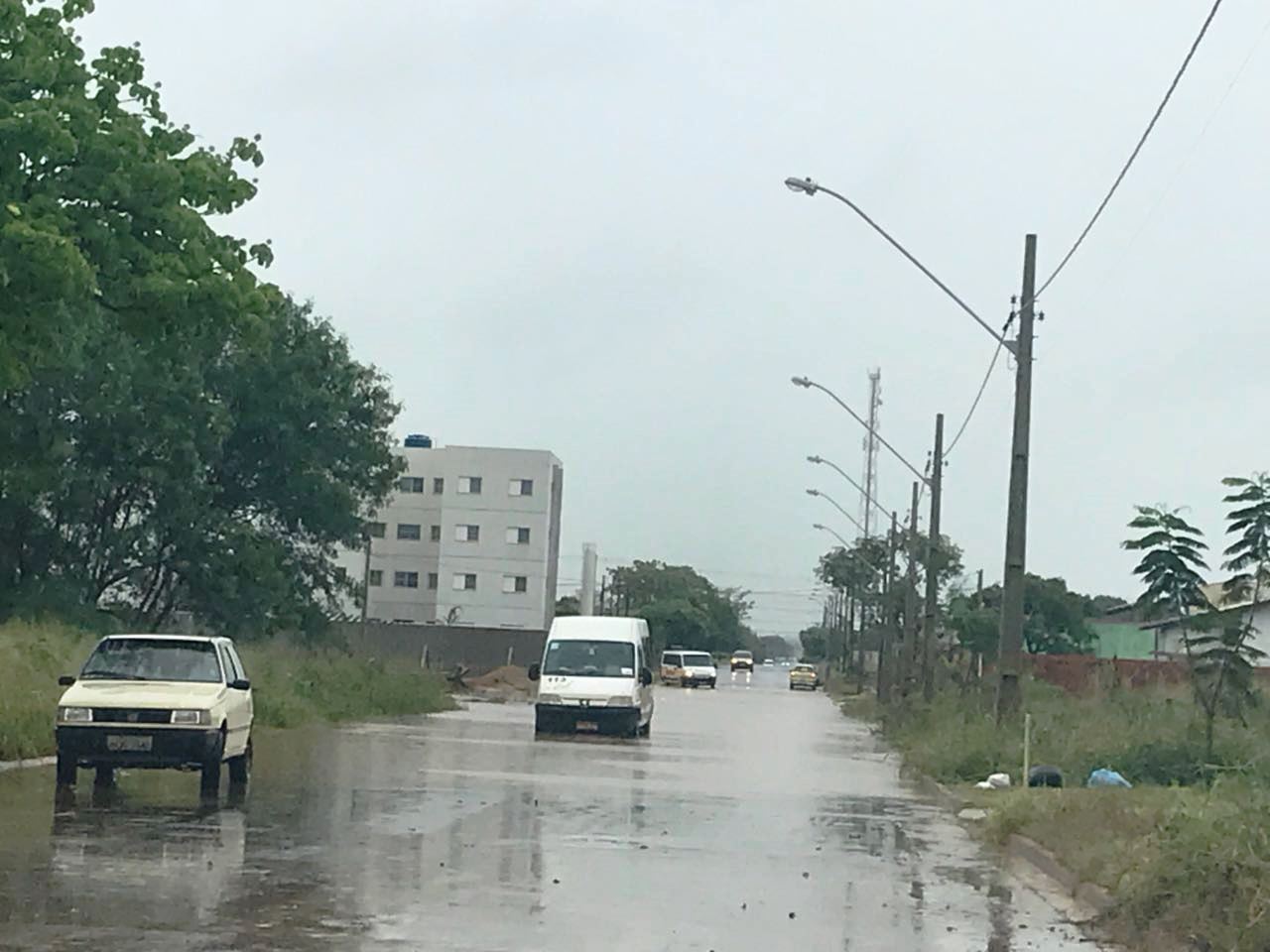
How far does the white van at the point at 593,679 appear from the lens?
37.3m

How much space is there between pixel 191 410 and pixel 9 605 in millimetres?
7083

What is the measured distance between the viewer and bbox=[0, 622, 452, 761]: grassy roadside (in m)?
24.1

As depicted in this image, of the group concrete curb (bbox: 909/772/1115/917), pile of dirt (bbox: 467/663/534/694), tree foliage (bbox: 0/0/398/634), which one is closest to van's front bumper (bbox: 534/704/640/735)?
tree foliage (bbox: 0/0/398/634)

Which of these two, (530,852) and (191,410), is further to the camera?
(191,410)

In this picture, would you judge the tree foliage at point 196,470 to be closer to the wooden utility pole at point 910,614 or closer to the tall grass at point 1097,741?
the tall grass at point 1097,741

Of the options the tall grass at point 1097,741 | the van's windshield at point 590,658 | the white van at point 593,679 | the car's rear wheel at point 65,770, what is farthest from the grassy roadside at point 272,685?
the tall grass at point 1097,741

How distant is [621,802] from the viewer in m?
22.0

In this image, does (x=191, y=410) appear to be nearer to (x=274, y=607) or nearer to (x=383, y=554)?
(x=274, y=607)

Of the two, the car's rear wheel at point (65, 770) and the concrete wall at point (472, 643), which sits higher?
the concrete wall at point (472, 643)

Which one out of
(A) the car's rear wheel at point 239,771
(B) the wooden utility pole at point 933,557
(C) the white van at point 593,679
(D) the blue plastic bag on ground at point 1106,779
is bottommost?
(A) the car's rear wheel at point 239,771

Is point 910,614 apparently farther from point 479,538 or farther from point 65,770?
point 479,538

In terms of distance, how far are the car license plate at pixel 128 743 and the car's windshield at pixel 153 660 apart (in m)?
1.29

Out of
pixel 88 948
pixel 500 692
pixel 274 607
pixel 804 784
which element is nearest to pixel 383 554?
pixel 500 692

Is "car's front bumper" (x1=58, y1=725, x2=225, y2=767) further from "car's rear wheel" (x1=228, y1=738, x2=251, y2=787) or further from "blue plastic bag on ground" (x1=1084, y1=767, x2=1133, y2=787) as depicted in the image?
"blue plastic bag on ground" (x1=1084, y1=767, x2=1133, y2=787)
